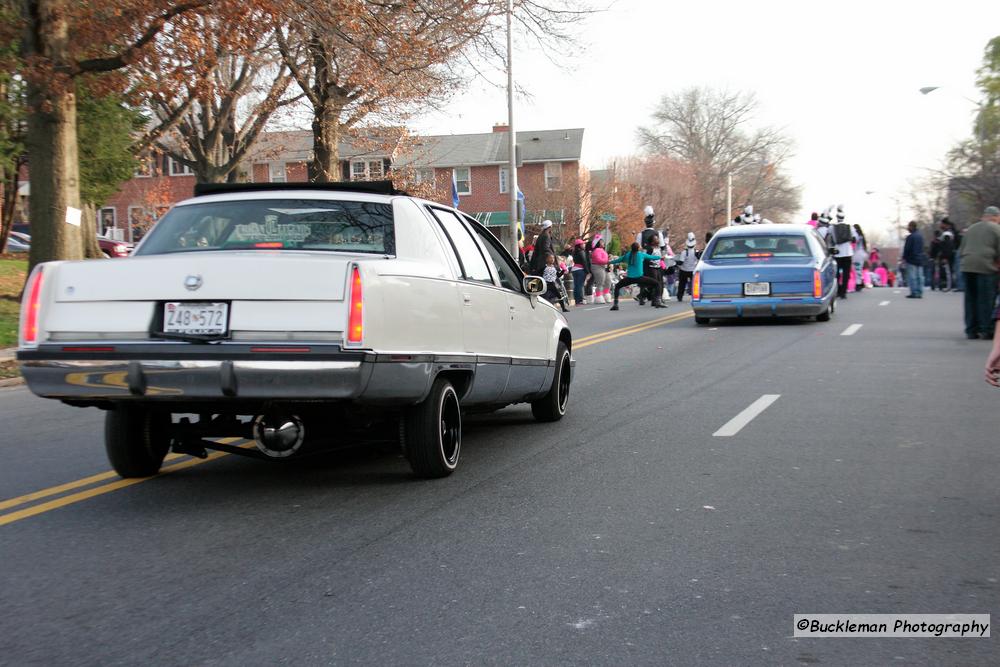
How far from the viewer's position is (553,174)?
212 feet

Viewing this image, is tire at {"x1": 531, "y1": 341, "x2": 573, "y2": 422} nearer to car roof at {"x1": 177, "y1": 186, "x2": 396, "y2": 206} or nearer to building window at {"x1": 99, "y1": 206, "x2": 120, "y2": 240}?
car roof at {"x1": 177, "y1": 186, "x2": 396, "y2": 206}

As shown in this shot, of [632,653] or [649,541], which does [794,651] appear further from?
[649,541]

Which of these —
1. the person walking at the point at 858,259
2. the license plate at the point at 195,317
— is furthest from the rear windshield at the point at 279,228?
the person walking at the point at 858,259

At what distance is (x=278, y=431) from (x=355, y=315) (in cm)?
95

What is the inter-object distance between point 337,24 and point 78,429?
11881 mm

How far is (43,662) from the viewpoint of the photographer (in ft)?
12.2

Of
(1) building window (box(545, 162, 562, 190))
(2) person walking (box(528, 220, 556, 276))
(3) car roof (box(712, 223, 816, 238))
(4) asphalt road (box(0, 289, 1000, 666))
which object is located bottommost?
(4) asphalt road (box(0, 289, 1000, 666))

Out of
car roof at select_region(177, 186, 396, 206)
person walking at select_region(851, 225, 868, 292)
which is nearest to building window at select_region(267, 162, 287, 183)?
person walking at select_region(851, 225, 868, 292)

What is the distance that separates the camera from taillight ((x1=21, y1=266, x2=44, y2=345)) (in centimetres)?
593

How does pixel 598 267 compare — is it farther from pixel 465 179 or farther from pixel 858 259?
pixel 465 179

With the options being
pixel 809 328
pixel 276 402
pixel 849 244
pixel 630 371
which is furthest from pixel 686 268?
pixel 276 402

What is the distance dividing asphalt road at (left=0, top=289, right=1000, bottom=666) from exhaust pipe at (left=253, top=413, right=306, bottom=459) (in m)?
0.32

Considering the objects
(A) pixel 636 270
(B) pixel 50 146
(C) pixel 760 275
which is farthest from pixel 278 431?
(A) pixel 636 270

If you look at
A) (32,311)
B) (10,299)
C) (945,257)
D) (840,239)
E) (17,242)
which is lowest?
(10,299)
